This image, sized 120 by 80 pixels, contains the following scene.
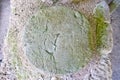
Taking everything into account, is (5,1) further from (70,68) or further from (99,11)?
(70,68)

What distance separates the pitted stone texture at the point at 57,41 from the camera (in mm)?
962

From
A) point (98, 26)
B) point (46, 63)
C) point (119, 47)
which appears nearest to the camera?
point (46, 63)

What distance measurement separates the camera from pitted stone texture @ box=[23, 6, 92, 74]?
37.9 inches

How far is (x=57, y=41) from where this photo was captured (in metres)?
0.99

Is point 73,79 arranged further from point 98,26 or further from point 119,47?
point 119,47

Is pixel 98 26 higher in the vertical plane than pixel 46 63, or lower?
higher

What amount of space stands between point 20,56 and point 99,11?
16.1 inches

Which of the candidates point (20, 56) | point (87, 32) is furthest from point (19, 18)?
point (87, 32)

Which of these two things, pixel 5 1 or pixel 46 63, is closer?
pixel 46 63

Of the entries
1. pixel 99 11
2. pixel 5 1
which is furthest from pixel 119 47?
pixel 5 1

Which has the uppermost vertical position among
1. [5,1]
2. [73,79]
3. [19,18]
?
[5,1]

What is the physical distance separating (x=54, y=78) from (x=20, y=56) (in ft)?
0.55

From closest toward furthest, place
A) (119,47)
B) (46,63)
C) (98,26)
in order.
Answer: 1. (46,63)
2. (98,26)
3. (119,47)

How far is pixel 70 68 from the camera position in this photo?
97cm
